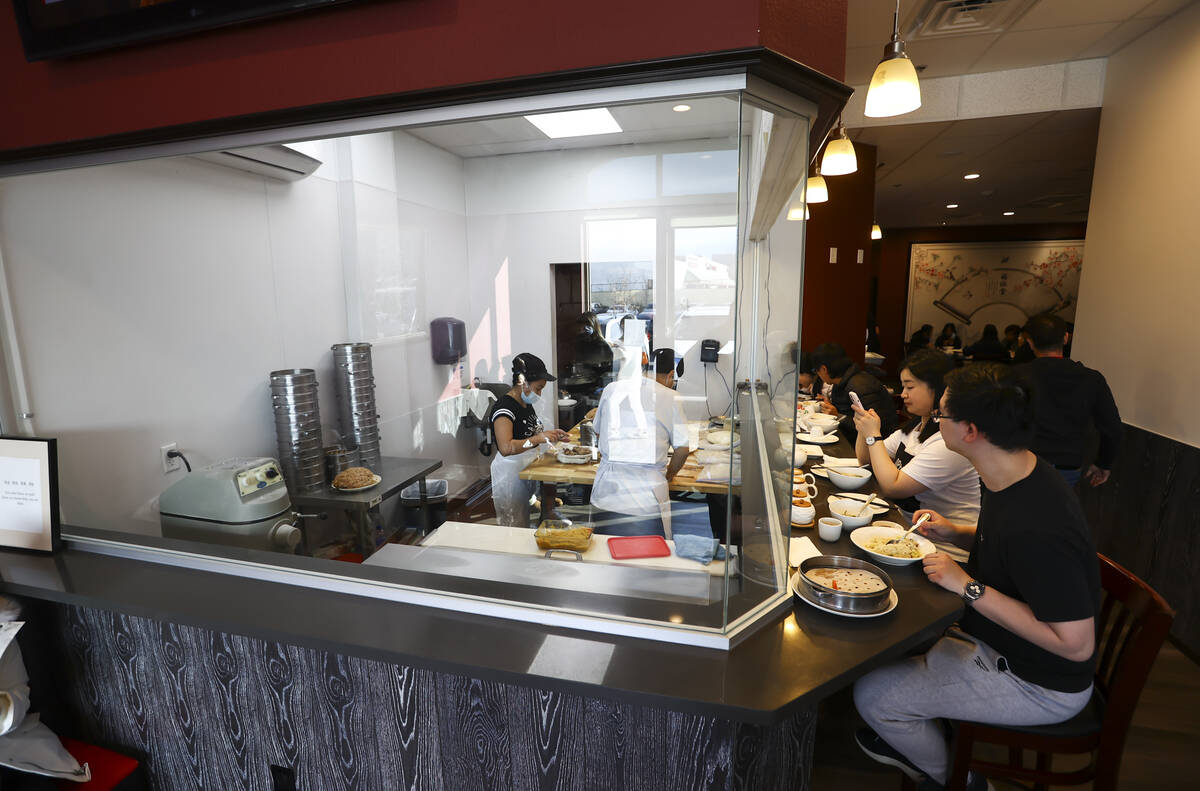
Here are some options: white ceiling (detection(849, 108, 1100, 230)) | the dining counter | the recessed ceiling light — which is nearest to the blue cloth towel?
the dining counter

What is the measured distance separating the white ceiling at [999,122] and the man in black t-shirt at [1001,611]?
7.33 ft

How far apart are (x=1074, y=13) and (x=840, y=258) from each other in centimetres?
196

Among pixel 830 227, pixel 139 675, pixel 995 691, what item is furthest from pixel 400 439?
pixel 830 227

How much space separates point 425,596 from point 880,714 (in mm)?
1125

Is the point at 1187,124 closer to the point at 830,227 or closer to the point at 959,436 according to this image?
the point at 830,227

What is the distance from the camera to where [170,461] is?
7.07 feet

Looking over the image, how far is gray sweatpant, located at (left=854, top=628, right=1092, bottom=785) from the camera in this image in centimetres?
130

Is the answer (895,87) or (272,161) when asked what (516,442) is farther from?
(895,87)

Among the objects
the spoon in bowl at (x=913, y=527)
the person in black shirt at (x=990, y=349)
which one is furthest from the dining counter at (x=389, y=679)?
the person in black shirt at (x=990, y=349)

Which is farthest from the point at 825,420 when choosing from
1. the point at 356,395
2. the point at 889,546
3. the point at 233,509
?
the point at 233,509

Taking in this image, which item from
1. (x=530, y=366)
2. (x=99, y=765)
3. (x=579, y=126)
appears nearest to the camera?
(x=99, y=765)

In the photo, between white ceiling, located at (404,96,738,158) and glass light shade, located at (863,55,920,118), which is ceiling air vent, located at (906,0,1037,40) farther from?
white ceiling, located at (404,96,738,158)

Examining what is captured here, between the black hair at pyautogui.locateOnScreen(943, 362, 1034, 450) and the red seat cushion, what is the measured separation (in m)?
2.20

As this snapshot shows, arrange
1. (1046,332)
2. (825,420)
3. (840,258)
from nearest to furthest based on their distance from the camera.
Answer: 1. (1046,332)
2. (825,420)
3. (840,258)
